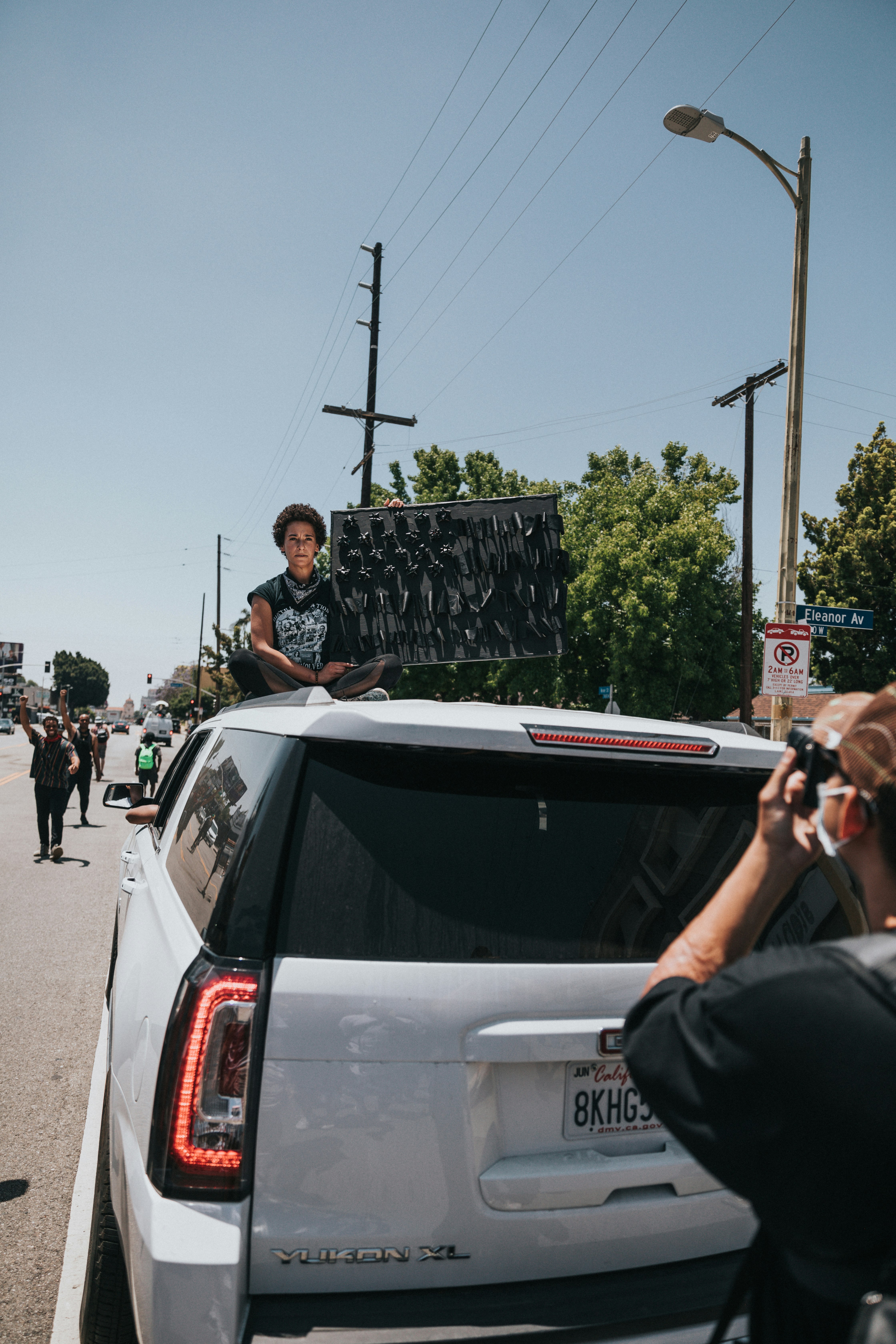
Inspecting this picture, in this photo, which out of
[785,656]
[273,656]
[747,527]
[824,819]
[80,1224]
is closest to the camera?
[824,819]

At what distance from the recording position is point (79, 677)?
183 m

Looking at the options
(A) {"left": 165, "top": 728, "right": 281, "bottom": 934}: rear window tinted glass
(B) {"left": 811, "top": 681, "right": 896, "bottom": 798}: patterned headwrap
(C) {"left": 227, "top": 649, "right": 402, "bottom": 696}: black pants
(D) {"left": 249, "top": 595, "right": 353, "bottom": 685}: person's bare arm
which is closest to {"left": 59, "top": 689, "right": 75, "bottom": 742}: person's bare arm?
(D) {"left": 249, "top": 595, "right": 353, "bottom": 685}: person's bare arm

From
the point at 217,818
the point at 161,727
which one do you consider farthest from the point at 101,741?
the point at 161,727

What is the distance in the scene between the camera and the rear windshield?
1.84 m

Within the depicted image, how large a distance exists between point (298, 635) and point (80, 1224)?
2940mm

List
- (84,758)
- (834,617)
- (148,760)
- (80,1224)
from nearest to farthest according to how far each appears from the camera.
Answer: (80,1224) < (834,617) < (84,758) < (148,760)

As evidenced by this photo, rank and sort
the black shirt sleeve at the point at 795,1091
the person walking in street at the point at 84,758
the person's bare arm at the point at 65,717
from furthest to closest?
the person walking in street at the point at 84,758, the person's bare arm at the point at 65,717, the black shirt sleeve at the point at 795,1091

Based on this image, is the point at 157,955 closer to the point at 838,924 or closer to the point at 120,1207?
the point at 120,1207

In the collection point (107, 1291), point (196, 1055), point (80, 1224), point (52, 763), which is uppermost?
point (196, 1055)

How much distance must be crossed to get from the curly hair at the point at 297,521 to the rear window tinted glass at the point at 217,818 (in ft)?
8.60

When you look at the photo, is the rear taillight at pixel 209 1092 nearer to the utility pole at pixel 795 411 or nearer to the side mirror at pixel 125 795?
the side mirror at pixel 125 795

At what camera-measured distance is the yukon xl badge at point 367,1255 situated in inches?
66.9

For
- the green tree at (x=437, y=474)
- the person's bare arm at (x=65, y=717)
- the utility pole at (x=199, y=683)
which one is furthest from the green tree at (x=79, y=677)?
the person's bare arm at (x=65, y=717)

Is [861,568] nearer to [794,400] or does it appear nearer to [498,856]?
[794,400]
